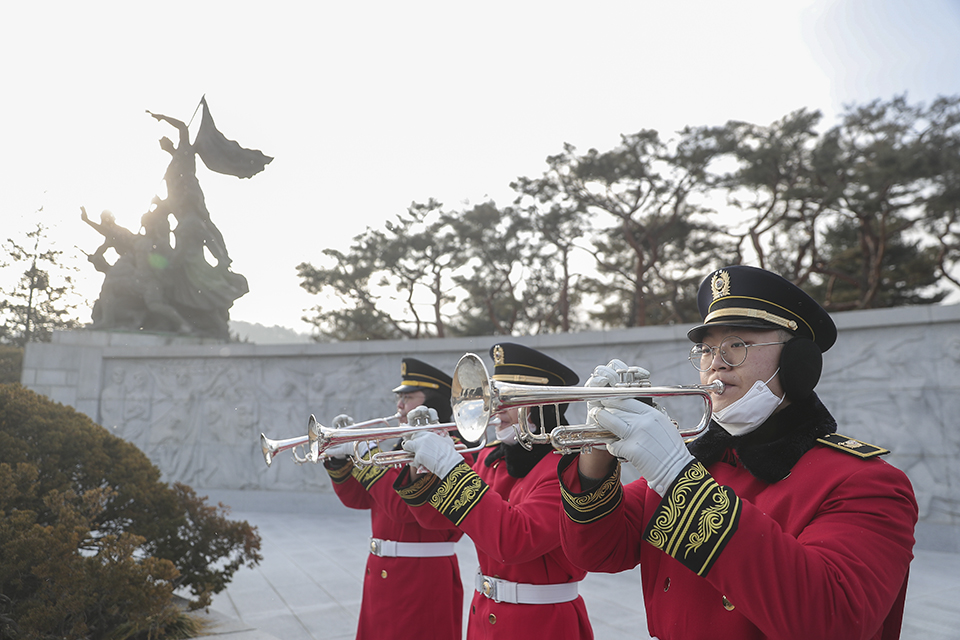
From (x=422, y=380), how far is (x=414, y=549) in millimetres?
1218

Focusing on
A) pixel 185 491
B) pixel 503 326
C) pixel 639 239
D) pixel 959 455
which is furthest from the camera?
pixel 503 326

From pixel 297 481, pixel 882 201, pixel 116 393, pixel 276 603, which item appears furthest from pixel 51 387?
pixel 882 201

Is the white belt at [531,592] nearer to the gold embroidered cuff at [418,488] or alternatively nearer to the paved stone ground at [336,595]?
the gold embroidered cuff at [418,488]

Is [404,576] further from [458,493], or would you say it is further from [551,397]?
[551,397]

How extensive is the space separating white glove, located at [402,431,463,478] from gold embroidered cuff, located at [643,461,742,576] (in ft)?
4.51

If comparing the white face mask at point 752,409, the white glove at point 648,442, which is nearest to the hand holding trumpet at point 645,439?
the white glove at point 648,442

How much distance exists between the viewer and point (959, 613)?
608 centimetres

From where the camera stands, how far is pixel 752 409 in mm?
1855

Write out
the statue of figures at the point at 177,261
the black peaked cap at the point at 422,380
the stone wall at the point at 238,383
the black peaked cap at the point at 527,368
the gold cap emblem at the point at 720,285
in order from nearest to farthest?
the gold cap emblem at the point at 720,285 → the black peaked cap at the point at 527,368 → the black peaked cap at the point at 422,380 → the stone wall at the point at 238,383 → the statue of figures at the point at 177,261

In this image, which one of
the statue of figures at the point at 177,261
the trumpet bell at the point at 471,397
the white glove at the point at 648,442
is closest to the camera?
the white glove at the point at 648,442

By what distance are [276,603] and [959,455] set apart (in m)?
8.85

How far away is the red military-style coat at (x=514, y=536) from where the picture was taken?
2588mm

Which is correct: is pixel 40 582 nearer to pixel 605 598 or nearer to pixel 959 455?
pixel 605 598

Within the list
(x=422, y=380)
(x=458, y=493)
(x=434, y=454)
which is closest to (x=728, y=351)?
(x=458, y=493)
